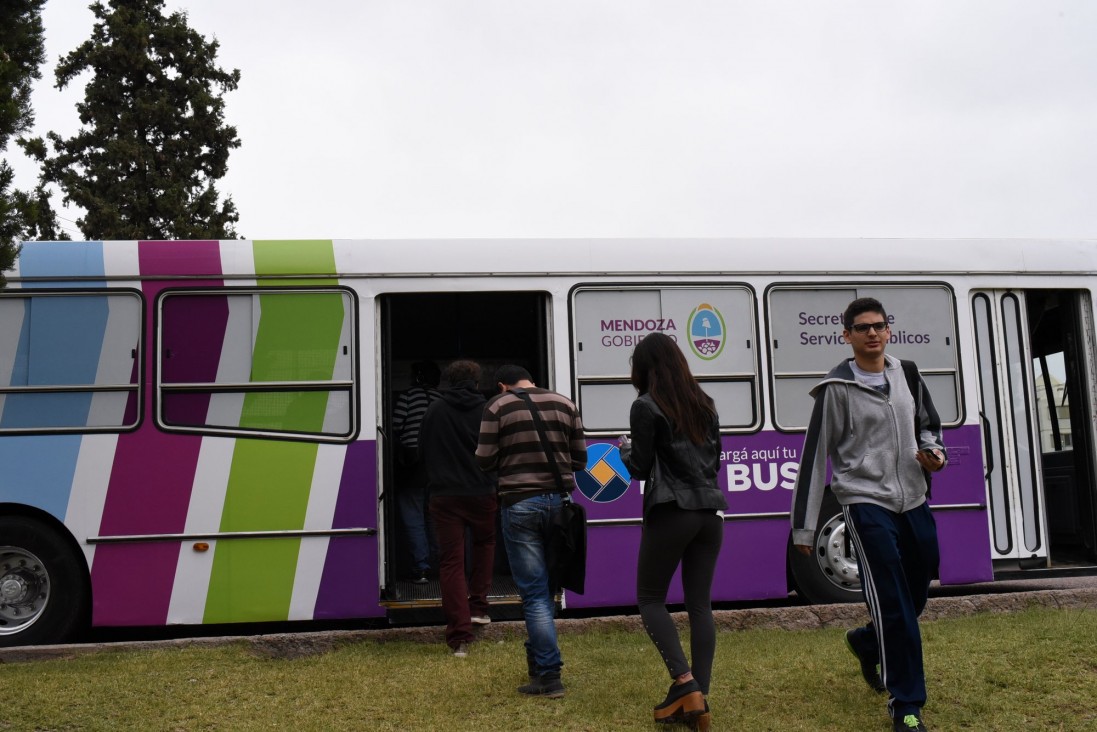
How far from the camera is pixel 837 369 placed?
182 inches

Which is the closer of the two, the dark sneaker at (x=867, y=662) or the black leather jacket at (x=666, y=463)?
the black leather jacket at (x=666, y=463)

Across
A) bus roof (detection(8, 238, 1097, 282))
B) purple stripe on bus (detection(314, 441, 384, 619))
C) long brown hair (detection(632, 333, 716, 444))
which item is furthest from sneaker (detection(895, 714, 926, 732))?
bus roof (detection(8, 238, 1097, 282))

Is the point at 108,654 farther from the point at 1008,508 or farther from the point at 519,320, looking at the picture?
the point at 1008,508

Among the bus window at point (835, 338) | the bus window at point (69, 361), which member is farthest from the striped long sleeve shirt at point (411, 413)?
the bus window at point (835, 338)

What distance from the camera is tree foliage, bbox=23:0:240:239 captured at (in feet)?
83.8

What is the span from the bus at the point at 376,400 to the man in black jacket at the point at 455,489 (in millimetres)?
836

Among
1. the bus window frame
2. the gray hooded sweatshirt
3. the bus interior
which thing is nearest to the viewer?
the gray hooded sweatshirt

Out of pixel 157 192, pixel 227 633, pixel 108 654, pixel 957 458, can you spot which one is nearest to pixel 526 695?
pixel 108 654

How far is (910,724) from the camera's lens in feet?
13.8

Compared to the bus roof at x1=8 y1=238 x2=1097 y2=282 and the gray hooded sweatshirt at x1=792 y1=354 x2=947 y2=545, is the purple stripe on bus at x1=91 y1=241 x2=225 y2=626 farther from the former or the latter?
the gray hooded sweatshirt at x1=792 y1=354 x2=947 y2=545

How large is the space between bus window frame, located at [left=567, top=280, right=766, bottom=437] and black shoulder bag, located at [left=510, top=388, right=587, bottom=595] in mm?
1976

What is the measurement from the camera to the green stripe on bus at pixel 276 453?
6836mm

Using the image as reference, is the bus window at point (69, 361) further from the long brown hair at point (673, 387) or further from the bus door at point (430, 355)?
the long brown hair at point (673, 387)

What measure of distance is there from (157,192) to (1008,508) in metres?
23.3
